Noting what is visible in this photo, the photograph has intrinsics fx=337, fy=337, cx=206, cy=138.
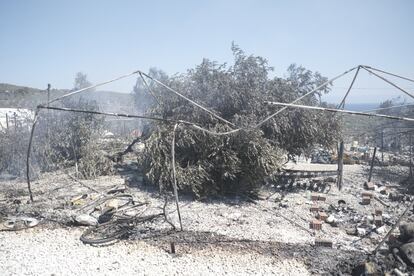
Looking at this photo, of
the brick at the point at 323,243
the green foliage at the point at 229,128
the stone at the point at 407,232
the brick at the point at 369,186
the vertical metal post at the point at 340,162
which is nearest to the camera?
the stone at the point at 407,232

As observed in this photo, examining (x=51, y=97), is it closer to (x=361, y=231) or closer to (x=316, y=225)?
(x=316, y=225)

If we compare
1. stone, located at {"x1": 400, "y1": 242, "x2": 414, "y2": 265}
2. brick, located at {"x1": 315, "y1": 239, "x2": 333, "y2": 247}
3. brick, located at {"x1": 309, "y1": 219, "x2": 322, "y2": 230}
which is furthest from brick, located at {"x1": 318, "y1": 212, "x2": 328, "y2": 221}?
stone, located at {"x1": 400, "y1": 242, "x2": 414, "y2": 265}

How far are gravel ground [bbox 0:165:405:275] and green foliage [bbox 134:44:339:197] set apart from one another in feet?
2.14

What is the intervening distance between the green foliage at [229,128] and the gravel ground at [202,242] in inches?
25.7

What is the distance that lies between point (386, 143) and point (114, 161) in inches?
585

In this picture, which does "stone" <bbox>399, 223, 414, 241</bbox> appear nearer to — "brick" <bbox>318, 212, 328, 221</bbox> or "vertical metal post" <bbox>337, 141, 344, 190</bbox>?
"brick" <bbox>318, 212, 328, 221</bbox>

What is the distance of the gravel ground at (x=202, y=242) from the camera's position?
5.54 meters

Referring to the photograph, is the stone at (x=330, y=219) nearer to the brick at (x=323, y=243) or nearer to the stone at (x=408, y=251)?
the brick at (x=323, y=243)

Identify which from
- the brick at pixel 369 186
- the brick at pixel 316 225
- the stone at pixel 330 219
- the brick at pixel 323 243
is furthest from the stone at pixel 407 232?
the brick at pixel 369 186

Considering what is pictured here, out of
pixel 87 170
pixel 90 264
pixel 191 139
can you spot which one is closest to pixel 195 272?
pixel 90 264

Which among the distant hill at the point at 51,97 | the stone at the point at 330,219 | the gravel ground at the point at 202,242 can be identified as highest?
the distant hill at the point at 51,97

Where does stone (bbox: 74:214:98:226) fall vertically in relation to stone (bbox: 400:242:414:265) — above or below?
below

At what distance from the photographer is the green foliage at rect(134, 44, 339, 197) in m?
9.05

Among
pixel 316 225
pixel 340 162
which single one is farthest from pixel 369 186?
pixel 316 225
